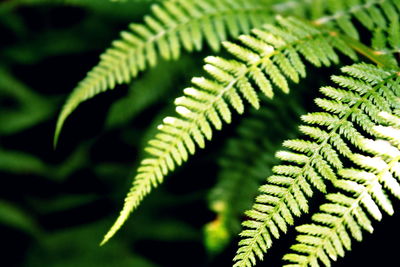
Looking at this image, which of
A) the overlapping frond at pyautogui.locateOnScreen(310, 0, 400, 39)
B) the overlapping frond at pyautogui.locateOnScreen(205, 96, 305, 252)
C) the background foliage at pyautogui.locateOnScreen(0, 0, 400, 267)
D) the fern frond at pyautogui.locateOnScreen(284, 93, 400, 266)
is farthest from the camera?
the background foliage at pyautogui.locateOnScreen(0, 0, 400, 267)

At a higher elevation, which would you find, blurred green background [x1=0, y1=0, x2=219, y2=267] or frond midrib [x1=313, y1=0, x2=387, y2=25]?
frond midrib [x1=313, y1=0, x2=387, y2=25]

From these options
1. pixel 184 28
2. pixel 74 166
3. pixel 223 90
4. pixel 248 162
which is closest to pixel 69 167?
pixel 74 166

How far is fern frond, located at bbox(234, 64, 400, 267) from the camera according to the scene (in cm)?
105

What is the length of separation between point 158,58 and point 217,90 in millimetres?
1353

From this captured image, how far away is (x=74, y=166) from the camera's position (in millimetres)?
2867

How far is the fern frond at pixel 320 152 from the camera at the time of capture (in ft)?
3.44

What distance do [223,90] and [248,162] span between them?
0.82 metres

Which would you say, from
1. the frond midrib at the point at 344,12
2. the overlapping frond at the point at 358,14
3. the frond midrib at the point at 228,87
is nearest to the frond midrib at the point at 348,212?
the frond midrib at the point at 228,87

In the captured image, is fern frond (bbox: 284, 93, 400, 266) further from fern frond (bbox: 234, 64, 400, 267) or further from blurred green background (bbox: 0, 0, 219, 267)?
blurred green background (bbox: 0, 0, 219, 267)

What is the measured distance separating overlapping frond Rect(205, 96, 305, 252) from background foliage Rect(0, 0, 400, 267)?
455mm

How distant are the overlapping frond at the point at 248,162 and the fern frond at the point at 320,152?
732mm

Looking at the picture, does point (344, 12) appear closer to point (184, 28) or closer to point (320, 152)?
point (184, 28)

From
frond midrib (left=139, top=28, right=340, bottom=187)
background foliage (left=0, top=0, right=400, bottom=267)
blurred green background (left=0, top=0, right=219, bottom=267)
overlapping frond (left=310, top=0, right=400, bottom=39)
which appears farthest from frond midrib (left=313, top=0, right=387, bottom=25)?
blurred green background (left=0, top=0, right=219, bottom=267)

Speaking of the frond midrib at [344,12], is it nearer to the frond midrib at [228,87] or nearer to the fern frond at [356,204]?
the frond midrib at [228,87]
